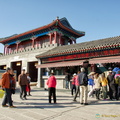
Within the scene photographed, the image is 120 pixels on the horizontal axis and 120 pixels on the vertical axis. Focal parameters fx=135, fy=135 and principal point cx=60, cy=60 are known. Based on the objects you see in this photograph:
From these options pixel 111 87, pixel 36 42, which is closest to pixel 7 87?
pixel 111 87

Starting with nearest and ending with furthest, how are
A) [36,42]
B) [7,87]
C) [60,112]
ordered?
[60,112] < [7,87] < [36,42]

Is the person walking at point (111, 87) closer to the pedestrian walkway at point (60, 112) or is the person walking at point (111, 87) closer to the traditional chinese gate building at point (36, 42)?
the pedestrian walkway at point (60, 112)

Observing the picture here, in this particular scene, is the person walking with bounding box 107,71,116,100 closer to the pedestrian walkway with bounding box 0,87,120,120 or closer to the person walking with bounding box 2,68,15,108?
the pedestrian walkway with bounding box 0,87,120,120

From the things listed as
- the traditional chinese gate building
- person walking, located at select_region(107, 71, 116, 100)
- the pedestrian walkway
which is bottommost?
the pedestrian walkway

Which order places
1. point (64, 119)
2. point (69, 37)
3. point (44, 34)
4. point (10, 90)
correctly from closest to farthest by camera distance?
point (64, 119)
point (10, 90)
point (44, 34)
point (69, 37)

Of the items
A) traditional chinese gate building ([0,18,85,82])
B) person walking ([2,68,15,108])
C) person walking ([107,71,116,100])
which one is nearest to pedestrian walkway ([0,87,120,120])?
person walking ([2,68,15,108])

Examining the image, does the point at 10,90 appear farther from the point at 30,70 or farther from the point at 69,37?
the point at 69,37

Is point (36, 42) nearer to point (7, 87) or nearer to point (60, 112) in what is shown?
point (7, 87)

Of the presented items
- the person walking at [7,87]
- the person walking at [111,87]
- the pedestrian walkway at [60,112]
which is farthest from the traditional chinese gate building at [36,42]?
the pedestrian walkway at [60,112]

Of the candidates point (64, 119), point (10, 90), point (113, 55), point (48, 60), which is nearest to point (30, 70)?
point (48, 60)

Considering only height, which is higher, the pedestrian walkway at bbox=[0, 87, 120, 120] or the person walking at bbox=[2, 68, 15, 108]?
the person walking at bbox=[2, 68, 15, 108]

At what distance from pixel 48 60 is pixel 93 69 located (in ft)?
17.1

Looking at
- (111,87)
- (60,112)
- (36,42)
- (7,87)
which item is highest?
(36,42)

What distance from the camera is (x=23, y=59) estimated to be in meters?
18.8
